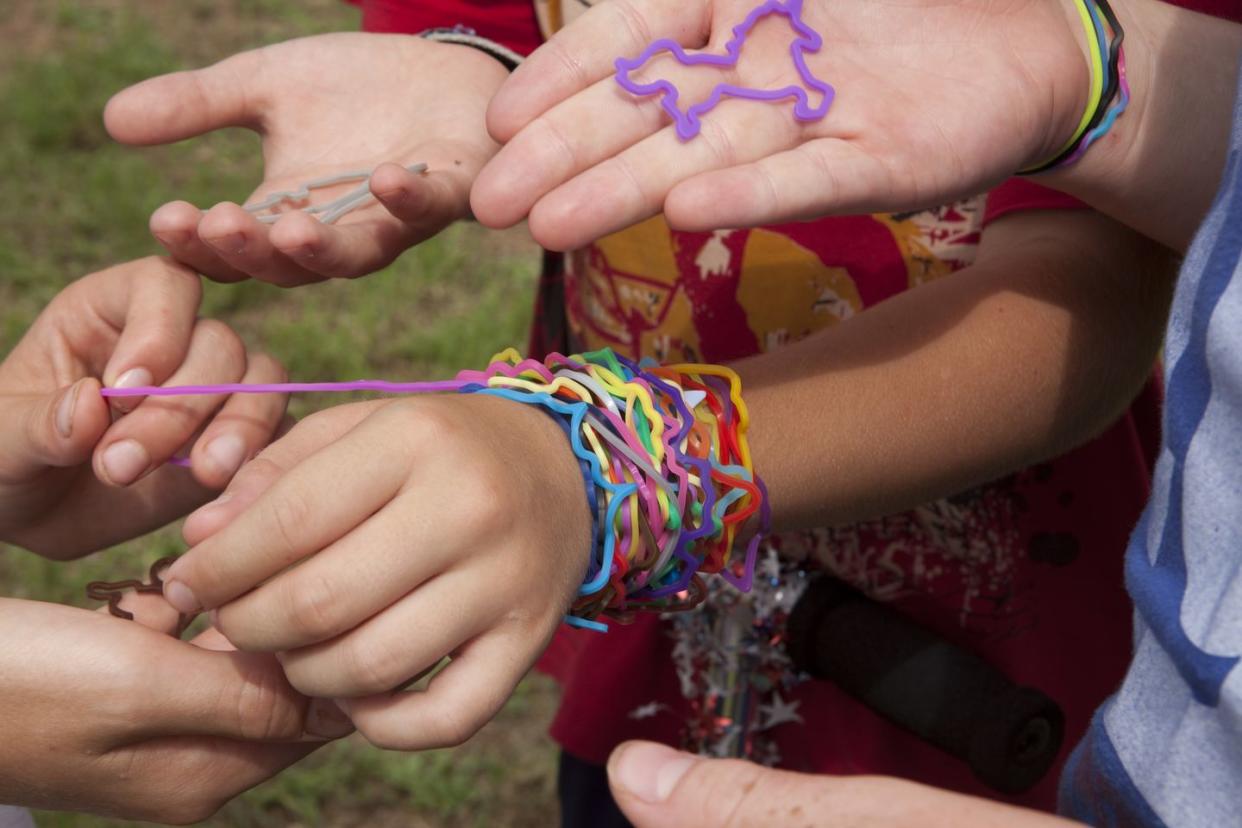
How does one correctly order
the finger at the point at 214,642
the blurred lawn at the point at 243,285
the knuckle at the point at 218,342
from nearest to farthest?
the finger at the point at 214,642 → the knuckle at the point at 218,342 → the blurred lawn at the point at 243,285

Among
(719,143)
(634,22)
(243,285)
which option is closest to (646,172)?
(719,143)

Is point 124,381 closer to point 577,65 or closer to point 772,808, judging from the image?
point 577,65

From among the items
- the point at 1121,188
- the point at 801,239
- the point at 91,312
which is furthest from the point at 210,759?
the point at 1121,188

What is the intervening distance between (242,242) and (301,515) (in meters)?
0.37

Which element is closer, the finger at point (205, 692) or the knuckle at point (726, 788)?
the knuckle at point (726, 788)

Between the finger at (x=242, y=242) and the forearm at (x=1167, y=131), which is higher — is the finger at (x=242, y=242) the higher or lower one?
the lower one

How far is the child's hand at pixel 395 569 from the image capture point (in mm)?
796

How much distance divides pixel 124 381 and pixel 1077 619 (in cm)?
101

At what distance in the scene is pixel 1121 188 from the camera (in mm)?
1003

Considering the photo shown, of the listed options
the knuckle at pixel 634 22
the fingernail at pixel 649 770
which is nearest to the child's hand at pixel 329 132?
the knuckle at pixel 634 22

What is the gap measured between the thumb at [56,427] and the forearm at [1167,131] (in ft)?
2.72

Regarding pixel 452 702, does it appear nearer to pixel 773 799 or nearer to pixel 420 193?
pixel 773 799

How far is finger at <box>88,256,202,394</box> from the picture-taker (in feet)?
3.58

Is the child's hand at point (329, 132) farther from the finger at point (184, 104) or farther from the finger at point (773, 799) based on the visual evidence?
the finger at point (773, 799)
